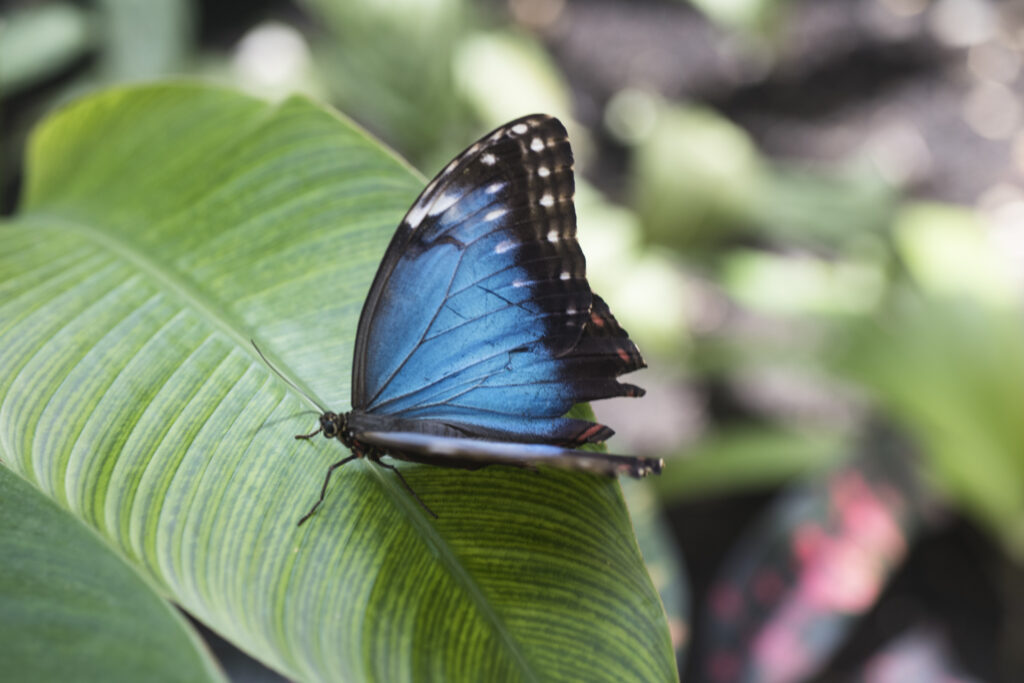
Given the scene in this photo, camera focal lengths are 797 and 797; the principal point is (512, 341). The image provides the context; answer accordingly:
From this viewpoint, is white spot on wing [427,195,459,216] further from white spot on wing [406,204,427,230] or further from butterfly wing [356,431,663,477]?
butterfly wing [356,431,663,477]

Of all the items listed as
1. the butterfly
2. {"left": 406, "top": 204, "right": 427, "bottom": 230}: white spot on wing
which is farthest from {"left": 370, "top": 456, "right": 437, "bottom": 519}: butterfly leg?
{"left": 406, "top": 204, "right": 427, "bottom": 230}: white spot on wing

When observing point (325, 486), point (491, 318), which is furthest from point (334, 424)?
point (491, 318)

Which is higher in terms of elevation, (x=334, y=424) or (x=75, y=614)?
(x=334, y=424)

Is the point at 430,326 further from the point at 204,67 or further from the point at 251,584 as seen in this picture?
the point at 204,67

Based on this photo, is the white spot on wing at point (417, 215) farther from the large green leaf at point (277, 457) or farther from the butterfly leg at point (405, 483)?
the butterfly leg at point (405, 483)

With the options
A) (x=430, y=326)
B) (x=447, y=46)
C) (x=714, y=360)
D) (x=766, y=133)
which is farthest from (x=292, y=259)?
(x=766, y=133)

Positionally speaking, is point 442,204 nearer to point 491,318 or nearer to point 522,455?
point 491,318
